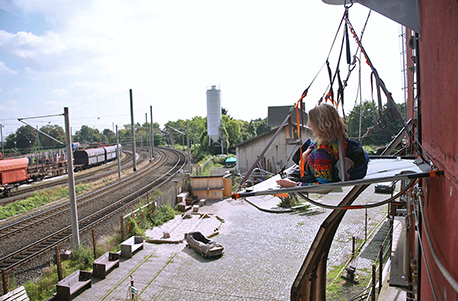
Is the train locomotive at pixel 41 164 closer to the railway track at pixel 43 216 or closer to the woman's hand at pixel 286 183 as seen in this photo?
the railway track at pixel 43 216

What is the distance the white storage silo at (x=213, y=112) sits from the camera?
57.3 m

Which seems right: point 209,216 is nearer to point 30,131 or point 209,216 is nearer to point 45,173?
point 45,173

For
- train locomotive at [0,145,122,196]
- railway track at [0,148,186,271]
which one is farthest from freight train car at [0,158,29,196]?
railway track at [0,148,186,271]

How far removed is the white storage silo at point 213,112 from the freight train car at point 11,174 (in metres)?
33.2

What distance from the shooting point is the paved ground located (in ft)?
32.5

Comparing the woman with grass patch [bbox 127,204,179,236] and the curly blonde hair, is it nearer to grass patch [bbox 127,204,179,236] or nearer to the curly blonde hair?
the curly blonde hair

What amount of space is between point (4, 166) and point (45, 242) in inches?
543

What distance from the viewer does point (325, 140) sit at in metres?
3.17

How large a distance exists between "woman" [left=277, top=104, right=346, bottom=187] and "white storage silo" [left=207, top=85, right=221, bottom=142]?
176ft

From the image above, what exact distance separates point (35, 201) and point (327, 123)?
873 inches

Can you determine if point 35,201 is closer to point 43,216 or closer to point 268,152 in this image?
point 43,216

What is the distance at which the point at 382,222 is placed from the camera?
637 inches

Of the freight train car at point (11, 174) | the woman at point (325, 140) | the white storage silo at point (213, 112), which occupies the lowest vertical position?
the freight train car at point (11, 174)

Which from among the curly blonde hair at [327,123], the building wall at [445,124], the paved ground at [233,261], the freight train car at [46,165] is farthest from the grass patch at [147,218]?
the freight train car at [46,165]
